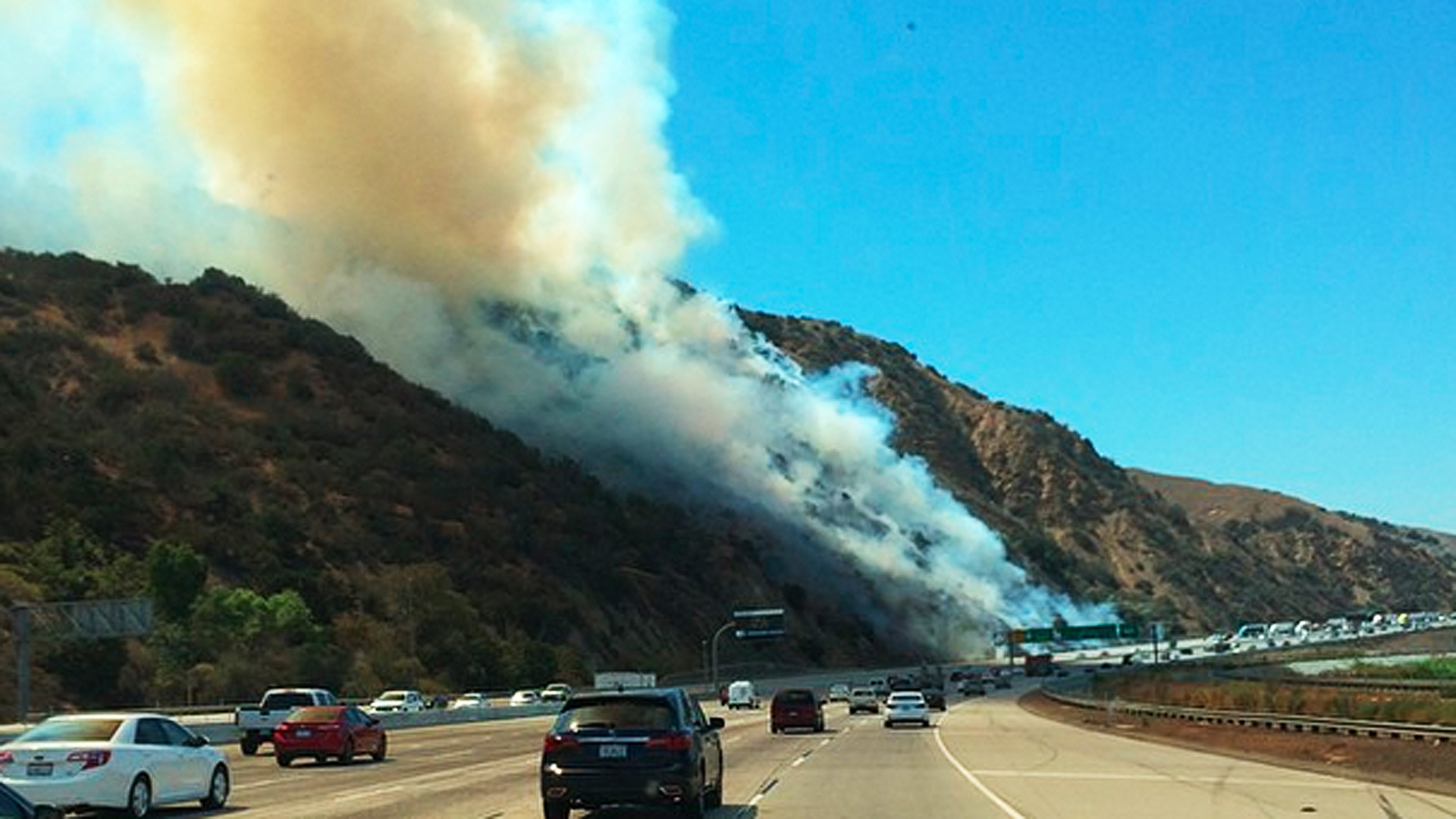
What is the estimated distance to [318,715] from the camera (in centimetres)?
3500

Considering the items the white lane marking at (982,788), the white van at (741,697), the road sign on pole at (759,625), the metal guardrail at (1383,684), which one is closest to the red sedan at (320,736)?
the white lane marking at (982,788)

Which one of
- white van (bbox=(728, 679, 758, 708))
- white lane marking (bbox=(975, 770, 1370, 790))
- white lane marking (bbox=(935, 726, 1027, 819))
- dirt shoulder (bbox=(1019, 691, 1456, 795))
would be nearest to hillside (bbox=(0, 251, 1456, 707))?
white van (bbox=(728, 679, 758, 708))

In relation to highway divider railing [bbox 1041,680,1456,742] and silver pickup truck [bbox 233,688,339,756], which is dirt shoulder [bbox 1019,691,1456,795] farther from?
silver pickup truck [bbox 233,688,339,756]

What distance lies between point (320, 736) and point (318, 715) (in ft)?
2.97

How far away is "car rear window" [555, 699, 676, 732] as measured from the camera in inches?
728

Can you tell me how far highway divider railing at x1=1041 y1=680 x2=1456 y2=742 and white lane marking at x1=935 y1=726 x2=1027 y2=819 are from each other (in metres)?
10.0

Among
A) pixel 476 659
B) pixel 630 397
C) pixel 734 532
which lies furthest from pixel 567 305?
pixel 476 659

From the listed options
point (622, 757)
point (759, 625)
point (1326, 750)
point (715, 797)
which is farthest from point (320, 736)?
point (759, 625)

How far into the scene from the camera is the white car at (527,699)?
81.2 m

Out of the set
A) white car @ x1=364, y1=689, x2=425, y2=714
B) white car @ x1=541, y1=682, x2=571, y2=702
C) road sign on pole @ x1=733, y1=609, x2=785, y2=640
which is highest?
road sign on pole @ x1=733, y1=609, x2=785, y2=640

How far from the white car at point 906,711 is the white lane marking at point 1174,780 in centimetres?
2532

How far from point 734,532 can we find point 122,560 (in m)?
86.1

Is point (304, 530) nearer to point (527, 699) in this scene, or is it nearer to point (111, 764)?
point (527, 699)

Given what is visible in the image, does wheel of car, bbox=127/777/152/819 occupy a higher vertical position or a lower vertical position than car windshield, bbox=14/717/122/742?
lower
